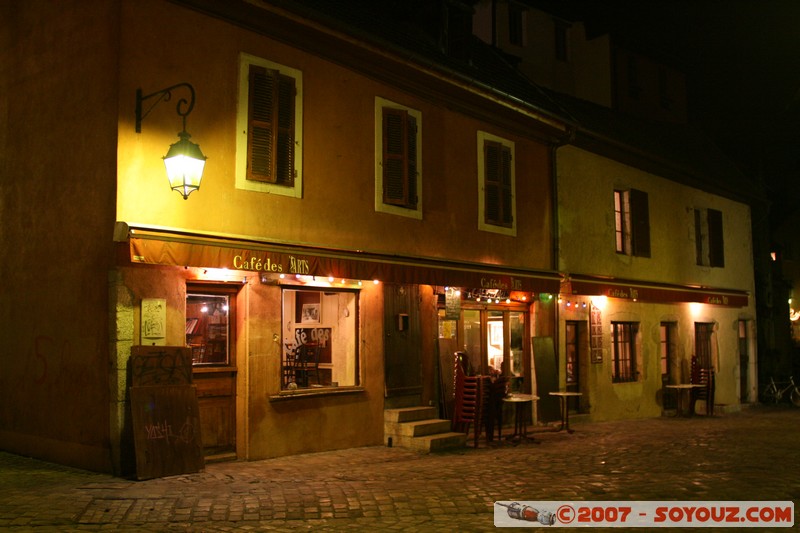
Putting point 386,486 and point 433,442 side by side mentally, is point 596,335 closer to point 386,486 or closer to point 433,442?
point 433,442

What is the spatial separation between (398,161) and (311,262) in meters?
2.84

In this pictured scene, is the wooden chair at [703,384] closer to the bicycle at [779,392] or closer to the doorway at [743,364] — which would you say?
the doorway at [743,364]

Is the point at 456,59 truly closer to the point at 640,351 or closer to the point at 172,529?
the point at 640,351

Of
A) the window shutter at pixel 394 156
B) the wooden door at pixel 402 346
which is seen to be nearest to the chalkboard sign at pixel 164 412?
the wooden door at pixel 402 346

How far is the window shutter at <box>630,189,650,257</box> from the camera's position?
56.7 feet

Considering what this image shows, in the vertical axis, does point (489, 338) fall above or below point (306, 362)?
above

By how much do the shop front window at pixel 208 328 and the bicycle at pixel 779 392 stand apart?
18491mm

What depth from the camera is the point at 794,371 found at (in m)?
25.4

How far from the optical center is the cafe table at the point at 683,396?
17047mm

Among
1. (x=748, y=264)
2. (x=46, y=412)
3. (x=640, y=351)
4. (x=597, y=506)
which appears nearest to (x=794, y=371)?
(x=748, y=264)

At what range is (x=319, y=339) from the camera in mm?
11016

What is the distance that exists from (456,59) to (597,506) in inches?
362

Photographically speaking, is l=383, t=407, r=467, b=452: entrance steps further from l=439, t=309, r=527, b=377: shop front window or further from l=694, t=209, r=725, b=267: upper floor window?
l=694, t=209, r=725, b=267: upper floor window

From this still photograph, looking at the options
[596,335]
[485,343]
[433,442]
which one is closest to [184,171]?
[433,442]
